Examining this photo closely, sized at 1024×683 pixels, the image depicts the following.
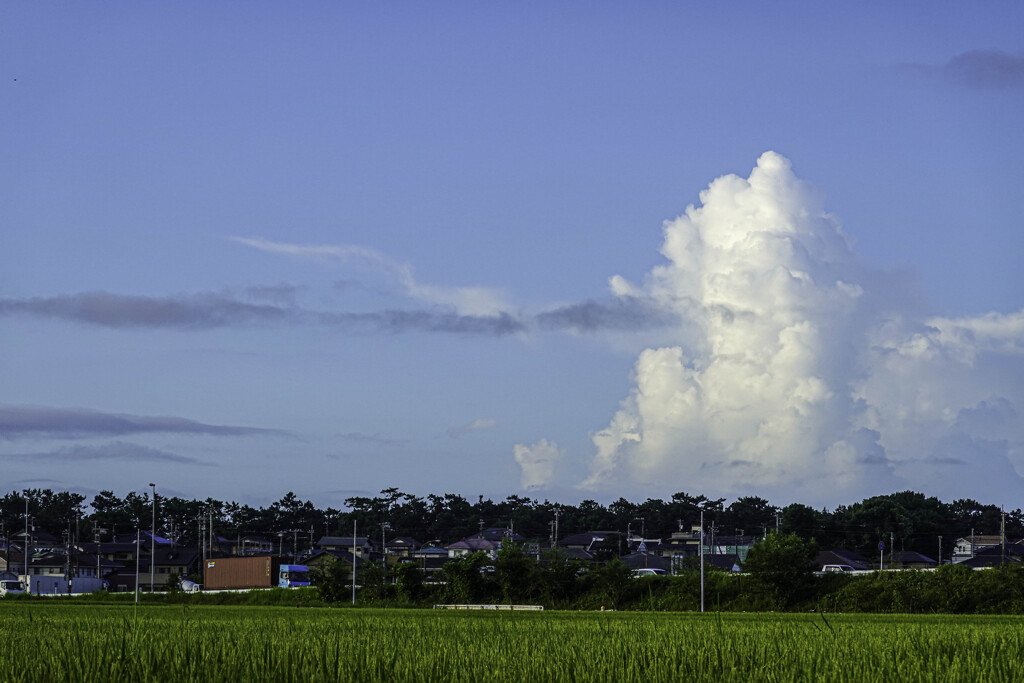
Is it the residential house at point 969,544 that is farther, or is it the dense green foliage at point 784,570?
the residential house at point 969,544

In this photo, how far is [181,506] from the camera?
174375 millimetres

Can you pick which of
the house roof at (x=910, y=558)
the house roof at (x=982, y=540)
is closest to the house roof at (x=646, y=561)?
the house roof at (x=910, y=558)

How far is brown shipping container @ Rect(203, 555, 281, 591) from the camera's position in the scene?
10988 cm

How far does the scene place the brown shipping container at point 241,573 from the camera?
360 feet

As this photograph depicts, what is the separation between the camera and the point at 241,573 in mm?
111438

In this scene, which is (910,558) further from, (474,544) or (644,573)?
(474,544)

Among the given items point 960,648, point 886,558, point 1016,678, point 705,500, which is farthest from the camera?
point 705,500

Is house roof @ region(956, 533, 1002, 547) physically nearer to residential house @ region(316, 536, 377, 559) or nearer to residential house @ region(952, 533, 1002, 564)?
residential house @ region(952, 533, 1002, 564)

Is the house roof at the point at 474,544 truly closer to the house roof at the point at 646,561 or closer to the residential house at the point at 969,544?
the house roof at the point at 646,561

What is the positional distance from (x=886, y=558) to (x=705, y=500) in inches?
1824

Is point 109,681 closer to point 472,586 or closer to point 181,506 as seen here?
point 472,586

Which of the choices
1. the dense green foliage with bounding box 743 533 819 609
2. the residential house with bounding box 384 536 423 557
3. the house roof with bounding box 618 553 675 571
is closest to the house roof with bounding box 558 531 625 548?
the house roof with bounding box 618 553 675 571

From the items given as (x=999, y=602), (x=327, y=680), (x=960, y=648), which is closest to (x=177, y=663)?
(x=327, y=680)

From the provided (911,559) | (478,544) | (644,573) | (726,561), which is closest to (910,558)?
(911,559)
